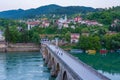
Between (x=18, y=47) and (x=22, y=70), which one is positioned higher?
(x=22, y=70)

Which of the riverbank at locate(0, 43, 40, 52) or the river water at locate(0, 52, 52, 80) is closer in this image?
the river water at locate(0, 52, 52, 80)

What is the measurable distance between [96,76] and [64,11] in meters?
156

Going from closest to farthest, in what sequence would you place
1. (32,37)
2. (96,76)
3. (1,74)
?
(96,76) → (1,74) → (32,37)

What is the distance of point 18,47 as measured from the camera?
58.9 metres

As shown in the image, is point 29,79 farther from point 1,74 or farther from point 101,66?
point 101,66

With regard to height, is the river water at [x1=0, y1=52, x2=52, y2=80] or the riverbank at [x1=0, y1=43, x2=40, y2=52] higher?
the river water at [x1=0, y1=52, x2=52, y2=80]

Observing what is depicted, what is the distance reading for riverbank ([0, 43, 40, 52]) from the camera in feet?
191

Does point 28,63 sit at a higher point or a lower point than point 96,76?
lower

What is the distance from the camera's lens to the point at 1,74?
33438 mm

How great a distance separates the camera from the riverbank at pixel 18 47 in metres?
58.3

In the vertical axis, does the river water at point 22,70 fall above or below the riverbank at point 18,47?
above

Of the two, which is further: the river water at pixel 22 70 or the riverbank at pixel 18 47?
the riverbank at pixel 18 47

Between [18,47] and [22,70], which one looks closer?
[22,70]

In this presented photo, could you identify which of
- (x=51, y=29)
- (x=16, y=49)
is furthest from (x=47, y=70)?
(x=51, y=29)
